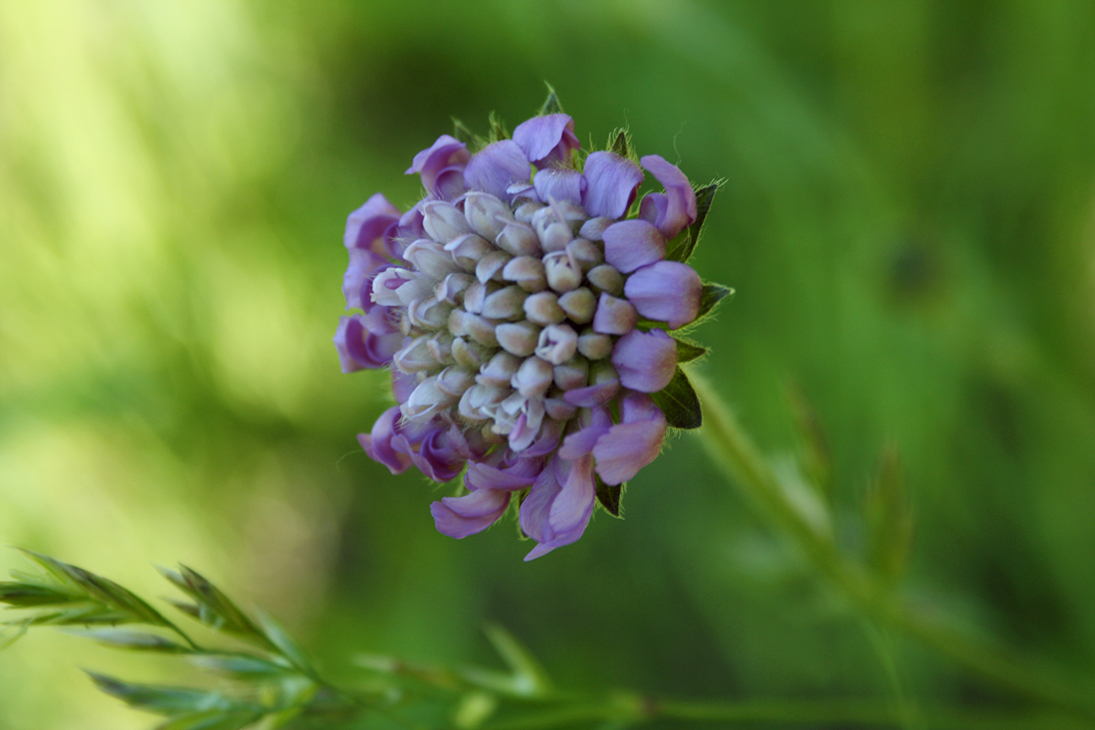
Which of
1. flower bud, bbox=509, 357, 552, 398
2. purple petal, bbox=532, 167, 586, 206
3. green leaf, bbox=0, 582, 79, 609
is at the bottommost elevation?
green leaf, bbox=0, 582, 79, 609

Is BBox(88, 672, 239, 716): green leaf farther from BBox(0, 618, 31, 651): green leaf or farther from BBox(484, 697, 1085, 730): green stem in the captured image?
BBox(484, 697, 1085, 730): green stem

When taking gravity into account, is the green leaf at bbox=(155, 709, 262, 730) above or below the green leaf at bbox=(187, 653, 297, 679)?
below

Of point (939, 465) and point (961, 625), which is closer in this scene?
point (961, 625)

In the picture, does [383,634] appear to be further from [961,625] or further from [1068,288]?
[1068,288]

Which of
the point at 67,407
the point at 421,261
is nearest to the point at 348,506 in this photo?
the point at 67,407

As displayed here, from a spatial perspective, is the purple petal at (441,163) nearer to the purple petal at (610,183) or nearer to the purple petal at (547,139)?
the purple petal at (547,139)

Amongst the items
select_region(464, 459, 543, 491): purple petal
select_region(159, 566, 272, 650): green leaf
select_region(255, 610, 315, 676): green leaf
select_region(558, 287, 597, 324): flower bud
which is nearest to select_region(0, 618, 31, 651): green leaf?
select_region(159, 566, 272, 650): green leaf

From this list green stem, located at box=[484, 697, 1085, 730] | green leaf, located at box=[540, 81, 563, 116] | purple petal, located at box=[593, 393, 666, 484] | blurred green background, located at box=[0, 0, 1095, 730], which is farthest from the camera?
blurred green background, located at box=[0, 0, 1095, 730]
